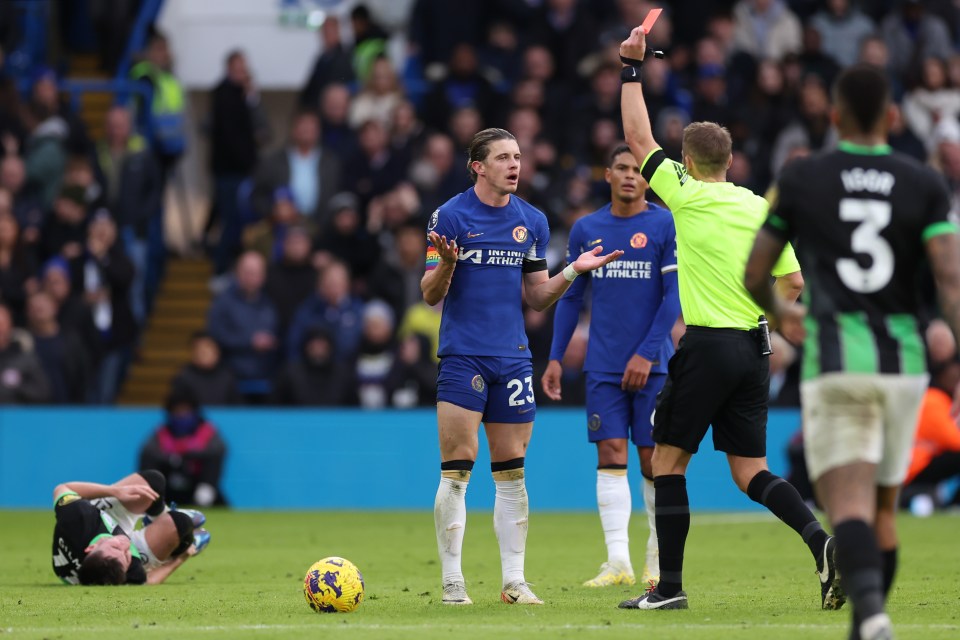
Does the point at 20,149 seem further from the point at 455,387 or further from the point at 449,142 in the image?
the point at 455,387

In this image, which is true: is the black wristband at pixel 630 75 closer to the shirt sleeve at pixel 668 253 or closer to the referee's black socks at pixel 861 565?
the shirt sleeve at pixel 668 253

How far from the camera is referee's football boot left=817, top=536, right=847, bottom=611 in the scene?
866cm

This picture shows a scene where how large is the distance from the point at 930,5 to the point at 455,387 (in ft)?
51.2

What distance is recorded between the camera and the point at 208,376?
1894 centimetres

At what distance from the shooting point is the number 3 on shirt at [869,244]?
6512 mm

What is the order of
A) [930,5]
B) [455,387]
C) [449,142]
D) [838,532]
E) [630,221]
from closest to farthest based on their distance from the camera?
[838,532]
[455,387]
[630,221]
[449,142]
[930,5]

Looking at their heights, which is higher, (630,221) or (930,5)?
(930,5)

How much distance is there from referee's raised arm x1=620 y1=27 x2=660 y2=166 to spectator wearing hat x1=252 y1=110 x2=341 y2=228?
12.7 m

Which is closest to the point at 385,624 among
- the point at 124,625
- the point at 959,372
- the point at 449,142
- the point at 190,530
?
the point at 124,625

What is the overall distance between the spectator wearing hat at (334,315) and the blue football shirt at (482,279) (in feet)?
33.1

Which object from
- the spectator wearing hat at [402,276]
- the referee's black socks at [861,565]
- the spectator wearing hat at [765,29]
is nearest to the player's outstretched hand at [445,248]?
the referee's black socks at [861,565]

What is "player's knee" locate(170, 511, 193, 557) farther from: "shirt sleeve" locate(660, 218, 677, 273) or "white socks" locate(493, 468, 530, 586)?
"shirt sleeve" locate(660, 218, 677, 273)

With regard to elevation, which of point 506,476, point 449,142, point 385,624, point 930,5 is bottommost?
point 385,624

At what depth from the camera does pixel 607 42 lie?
70.3 ft
